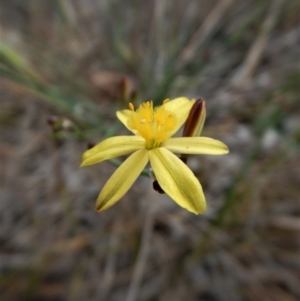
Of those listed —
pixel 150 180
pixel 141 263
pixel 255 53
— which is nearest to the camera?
pixel 141 263

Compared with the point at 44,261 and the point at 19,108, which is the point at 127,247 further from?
the point at 19,108

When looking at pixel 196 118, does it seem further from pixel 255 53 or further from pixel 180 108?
pixel 255 53

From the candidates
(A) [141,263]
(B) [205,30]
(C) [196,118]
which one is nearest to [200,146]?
(C) [196,118]

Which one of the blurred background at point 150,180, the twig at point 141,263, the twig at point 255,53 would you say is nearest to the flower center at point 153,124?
the blurred background at point 150,180

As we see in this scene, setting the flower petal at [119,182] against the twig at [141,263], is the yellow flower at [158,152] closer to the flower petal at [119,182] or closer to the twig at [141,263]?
the flower petal at [119,182]

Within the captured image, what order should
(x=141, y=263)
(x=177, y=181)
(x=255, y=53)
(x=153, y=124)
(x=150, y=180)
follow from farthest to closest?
(x=255, y=53) → (x=150, y=180) → (x=141, y=263) → (x=153, y=124) → (x=177, y=181)

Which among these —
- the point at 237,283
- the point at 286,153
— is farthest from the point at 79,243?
the point at 286,153

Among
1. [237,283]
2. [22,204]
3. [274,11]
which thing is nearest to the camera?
[237,283]
